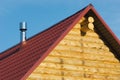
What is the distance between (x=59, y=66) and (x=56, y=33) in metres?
1.14

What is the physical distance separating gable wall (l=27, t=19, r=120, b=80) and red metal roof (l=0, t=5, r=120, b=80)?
272 millimetres

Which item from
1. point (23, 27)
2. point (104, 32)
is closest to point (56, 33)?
point (104, 32)

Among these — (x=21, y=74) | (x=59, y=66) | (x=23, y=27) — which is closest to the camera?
A: (x=21, y=74)

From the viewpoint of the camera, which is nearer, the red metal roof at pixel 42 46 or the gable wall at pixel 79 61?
the red metal roof at pixel 42 46

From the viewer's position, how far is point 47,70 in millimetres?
15273

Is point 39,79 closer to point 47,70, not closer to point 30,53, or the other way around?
point 47,70

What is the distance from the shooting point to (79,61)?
16.1 m

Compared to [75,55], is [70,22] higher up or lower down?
higher up

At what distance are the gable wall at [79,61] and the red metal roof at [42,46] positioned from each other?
272 millimetres

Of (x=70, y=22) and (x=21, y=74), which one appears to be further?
(x=70, y=22)

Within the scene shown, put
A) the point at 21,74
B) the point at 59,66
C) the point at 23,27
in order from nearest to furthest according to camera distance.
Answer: the point at 21,74 < the point at 59,66 < the point at 23,27

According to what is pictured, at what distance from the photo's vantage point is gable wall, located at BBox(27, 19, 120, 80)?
1538cm

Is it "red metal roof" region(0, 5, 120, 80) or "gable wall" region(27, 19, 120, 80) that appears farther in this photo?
"gable wall" region(27, 19, 120, 80)

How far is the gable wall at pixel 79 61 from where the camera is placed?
15.4 meters
